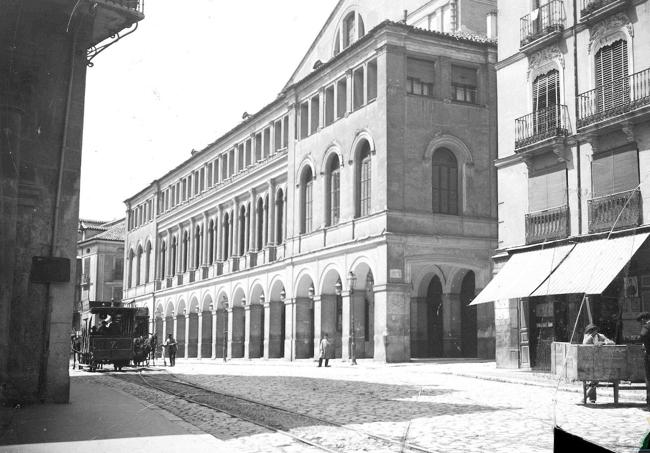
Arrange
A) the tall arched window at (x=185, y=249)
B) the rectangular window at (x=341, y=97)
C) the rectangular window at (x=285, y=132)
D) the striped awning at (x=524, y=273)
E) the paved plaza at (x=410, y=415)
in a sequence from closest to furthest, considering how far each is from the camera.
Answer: the paved plaza at (x=410, y=415) → the striped awning at (x=524, y=273) → the rectangular window at (x=341, y=97) → the rectangular window at (x=285, y=132) → the tall arched window at (x=185, y=249)

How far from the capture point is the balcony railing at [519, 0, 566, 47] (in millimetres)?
24000

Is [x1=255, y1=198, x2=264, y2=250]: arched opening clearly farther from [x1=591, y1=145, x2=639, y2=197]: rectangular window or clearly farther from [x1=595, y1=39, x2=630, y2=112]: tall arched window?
[x1=595, y1=39, x2=630, y2=112]: tall arched window

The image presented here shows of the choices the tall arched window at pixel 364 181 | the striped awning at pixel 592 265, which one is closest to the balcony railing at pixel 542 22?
the striped awning at pixel 592 265

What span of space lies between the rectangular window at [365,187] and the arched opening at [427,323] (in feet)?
16.7

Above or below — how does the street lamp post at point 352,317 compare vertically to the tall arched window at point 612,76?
below

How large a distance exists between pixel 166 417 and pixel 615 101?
15428 millimetres

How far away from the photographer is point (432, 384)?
20.0 meters

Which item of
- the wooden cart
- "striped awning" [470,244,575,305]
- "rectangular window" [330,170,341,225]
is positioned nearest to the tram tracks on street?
the wooden cart

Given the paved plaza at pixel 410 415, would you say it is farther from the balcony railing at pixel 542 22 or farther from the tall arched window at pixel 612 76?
the balcony railing at pixel 542 22

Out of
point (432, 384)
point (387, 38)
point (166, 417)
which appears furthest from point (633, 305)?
point (387, 38)

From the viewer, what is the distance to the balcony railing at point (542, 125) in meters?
23.6

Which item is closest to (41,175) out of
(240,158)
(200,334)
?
(240,158)

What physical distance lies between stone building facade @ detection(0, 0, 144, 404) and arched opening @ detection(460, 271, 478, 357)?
23.8 metres

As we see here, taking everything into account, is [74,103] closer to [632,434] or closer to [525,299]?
[632,434]
